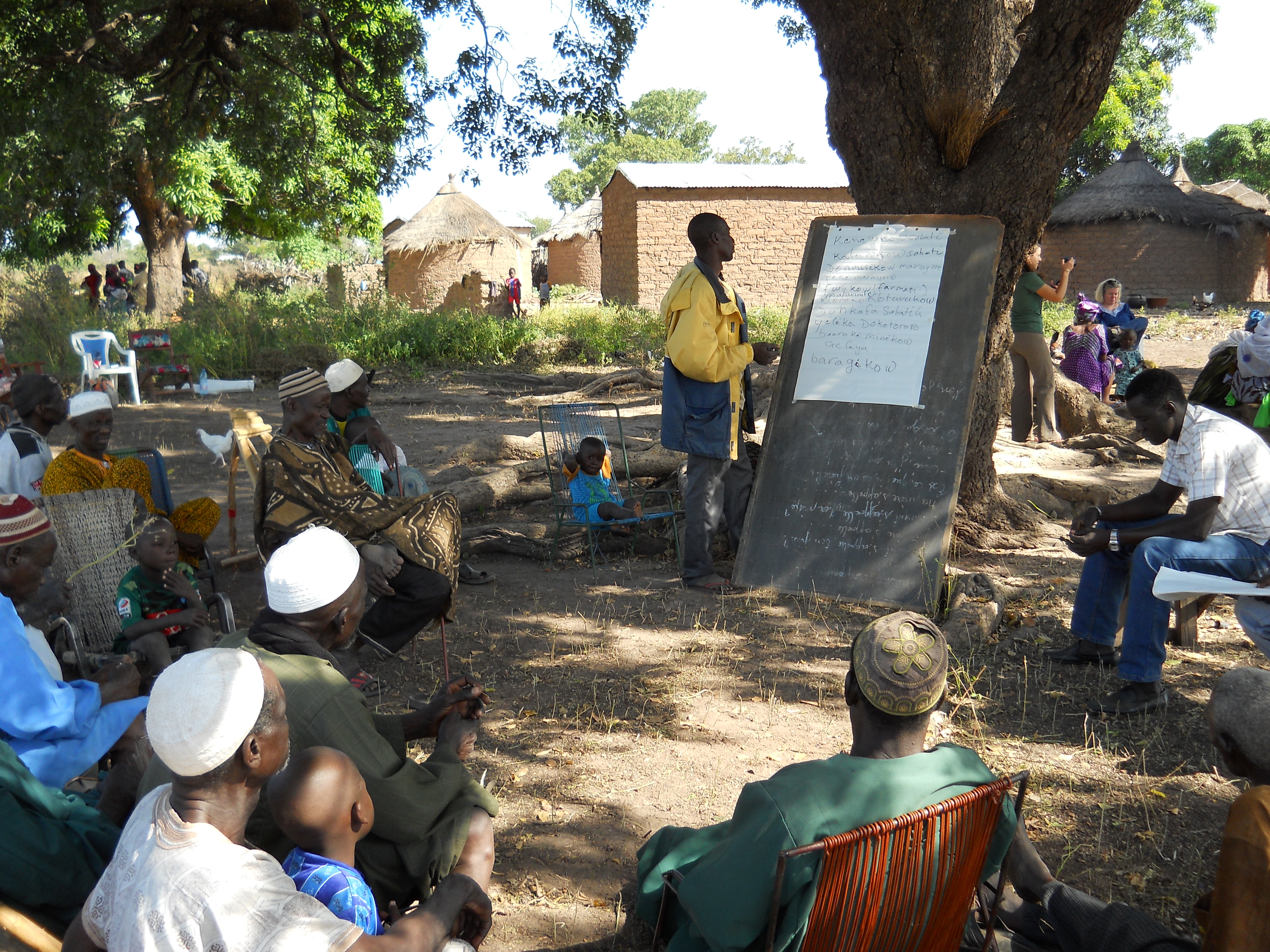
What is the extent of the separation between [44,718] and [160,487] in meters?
2.76

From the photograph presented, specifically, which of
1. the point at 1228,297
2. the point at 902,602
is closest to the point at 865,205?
the point at 902,602

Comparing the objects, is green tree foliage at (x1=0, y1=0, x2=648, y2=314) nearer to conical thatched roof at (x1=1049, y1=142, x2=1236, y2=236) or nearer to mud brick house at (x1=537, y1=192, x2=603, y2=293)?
mud brick house at (x1=537, y1=192, x2=603, y2=293)

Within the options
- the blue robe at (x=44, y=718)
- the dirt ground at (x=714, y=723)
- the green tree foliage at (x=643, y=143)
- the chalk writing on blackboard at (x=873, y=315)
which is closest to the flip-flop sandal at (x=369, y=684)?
the dirt ground at (x=714, y=723)

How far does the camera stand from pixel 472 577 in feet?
19.8

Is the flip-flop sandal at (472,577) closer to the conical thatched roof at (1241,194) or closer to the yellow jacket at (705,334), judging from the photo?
the yellow jacket at (705,334)

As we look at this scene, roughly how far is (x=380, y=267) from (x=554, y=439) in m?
20.2

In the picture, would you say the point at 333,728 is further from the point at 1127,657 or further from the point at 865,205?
the point at 865,205

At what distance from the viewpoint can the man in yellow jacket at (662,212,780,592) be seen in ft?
17.8

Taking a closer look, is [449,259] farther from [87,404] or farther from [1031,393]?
[87,404]

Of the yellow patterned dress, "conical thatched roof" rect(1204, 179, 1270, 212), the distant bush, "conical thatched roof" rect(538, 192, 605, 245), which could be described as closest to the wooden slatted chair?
the yellow patterned dress

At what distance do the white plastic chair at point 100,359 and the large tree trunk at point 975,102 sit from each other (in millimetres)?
10364

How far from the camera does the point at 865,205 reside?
238 inches

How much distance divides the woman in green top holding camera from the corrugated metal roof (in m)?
10.7

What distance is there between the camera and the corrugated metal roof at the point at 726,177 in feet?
63.7
